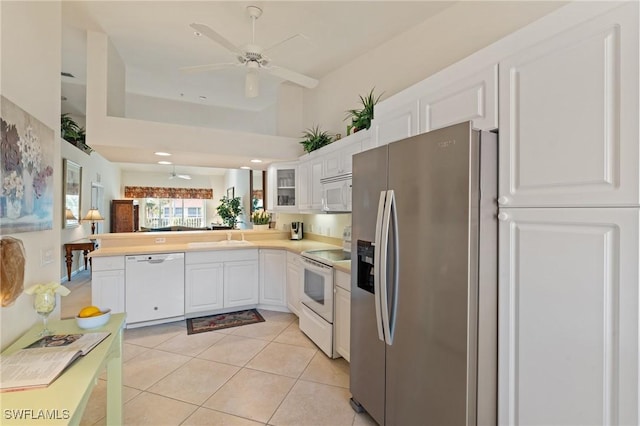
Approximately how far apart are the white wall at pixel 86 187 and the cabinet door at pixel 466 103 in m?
4.89

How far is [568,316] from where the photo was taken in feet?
3.56

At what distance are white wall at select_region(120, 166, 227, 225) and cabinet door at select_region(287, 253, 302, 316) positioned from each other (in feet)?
25.4

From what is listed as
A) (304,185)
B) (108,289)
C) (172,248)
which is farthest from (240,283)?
(304,185)

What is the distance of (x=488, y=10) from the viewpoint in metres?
2.24

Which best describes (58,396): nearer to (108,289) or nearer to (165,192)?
(108,289)

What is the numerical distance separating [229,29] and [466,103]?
2493 millimetres

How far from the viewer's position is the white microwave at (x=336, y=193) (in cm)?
286

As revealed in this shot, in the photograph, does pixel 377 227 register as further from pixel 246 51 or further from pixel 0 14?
pixel 0 14

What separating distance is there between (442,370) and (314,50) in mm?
3325

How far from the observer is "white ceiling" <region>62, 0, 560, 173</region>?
2.60 m

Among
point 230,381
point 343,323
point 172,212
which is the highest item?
point 172,212

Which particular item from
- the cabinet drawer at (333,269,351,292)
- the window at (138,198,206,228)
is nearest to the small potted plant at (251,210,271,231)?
the cabinet drawer at (333,269,351,292)

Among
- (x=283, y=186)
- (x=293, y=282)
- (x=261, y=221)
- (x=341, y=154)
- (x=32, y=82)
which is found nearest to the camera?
(x=32, y=82)

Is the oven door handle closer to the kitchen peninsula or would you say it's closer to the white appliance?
the white appliance
